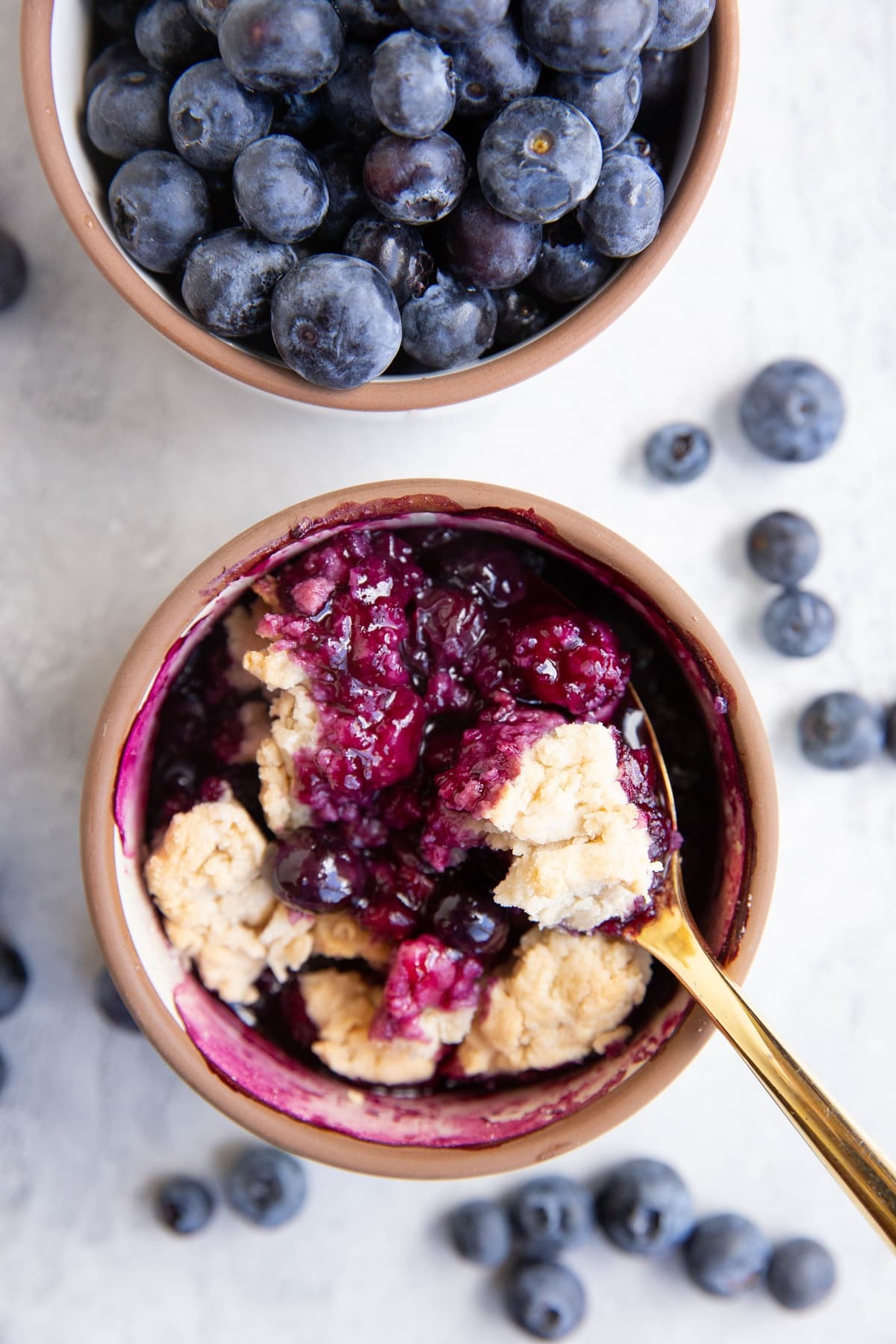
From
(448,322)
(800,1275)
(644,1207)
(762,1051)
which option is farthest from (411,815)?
(800,1275)

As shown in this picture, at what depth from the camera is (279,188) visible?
1.35 meters

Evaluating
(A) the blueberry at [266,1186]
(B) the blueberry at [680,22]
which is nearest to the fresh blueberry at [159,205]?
(B) the blueberry at [680,22]

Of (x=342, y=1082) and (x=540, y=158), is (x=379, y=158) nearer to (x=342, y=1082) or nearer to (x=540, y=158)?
(x=540, y=158)

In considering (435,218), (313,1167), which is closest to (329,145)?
(435,218)

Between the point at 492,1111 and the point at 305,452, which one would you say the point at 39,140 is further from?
the point at 492,1111

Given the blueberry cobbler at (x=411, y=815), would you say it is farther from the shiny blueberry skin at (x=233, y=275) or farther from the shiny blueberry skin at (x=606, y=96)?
the shiny blueberry skin at (x=606, y=96)

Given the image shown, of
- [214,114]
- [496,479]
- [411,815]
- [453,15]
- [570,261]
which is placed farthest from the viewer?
[496,479]

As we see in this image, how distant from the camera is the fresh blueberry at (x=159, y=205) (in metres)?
1.42

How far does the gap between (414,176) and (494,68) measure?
16cm

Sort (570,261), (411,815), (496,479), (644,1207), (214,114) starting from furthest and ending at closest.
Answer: (644,1207) < (496,479) < (411,815) < (570,261) < (214,114)

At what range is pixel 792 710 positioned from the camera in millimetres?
1970

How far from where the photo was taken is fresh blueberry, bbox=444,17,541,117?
1334 mm

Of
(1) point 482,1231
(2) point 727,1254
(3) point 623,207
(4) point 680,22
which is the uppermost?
(4) point 680,22

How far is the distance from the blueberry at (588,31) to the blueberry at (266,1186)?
1.74 m
